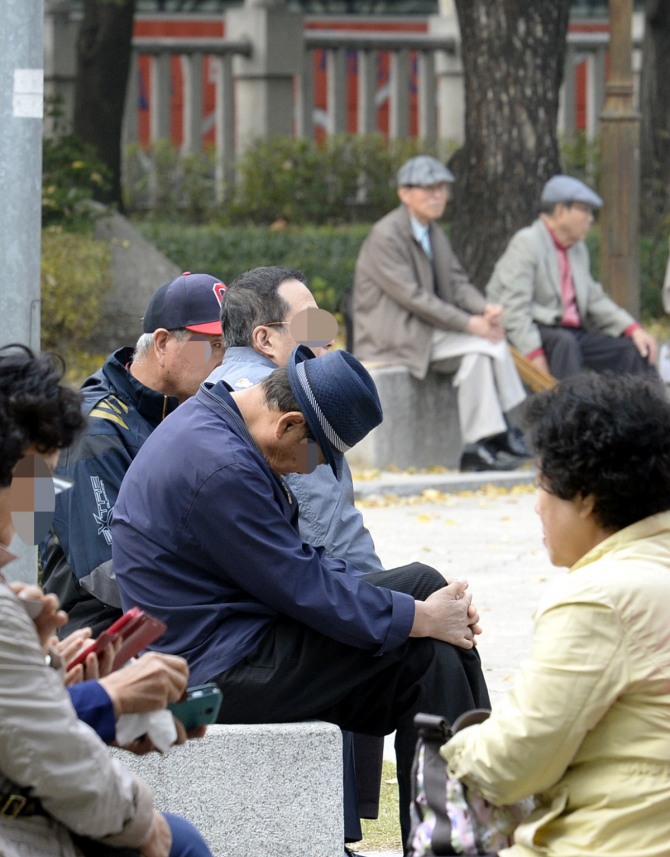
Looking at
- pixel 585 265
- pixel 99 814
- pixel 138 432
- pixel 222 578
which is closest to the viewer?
pixel 99 814

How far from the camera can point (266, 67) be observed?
1986 centimetres

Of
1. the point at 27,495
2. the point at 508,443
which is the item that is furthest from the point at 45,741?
the point at 508,443

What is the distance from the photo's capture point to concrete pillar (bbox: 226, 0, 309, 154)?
19.8 metres

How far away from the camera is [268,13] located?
19.7m

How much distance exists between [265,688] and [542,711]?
114cm

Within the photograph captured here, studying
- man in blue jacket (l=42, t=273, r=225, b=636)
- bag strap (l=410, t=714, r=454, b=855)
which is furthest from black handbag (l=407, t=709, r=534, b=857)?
man in blue jacket (l=42, t=273, r=225, b=636)

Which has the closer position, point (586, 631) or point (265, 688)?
point (586, 631)

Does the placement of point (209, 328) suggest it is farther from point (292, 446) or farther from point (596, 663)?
point (596, 663)

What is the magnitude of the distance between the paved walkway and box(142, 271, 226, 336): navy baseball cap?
149cm

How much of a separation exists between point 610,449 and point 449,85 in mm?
19866

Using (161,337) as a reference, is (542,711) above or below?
below

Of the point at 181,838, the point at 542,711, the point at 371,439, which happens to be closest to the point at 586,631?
the point at 542,711

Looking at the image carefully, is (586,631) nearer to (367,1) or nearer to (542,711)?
(542,711)

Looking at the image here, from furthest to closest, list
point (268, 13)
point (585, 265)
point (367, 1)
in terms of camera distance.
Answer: point (367, 1)
point (268, 13)
point (585, 265)
